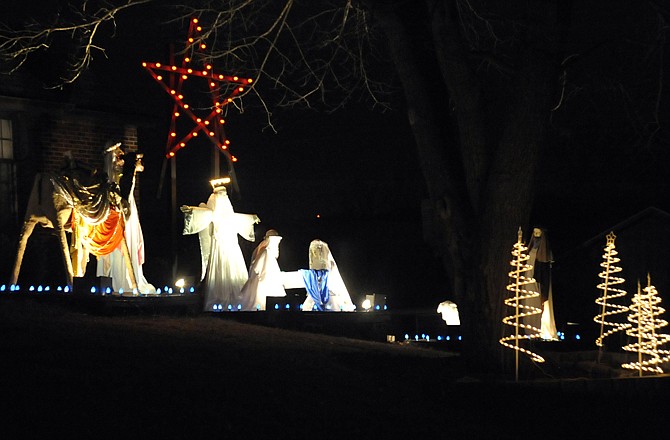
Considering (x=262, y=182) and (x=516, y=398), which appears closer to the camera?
(x=516, y=398)

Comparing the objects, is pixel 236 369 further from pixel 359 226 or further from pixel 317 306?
pixel 359 226

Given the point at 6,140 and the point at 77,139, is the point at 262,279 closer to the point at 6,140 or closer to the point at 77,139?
the point at 77,139

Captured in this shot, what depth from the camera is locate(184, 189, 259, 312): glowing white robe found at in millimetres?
17625

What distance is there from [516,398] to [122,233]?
8142 millimetres

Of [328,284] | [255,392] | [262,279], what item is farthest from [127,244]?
[255,392]

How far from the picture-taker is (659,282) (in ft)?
82.2

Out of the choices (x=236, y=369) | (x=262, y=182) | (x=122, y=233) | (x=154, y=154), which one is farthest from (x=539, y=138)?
(x=262, y=182)

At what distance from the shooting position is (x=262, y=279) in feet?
58.6

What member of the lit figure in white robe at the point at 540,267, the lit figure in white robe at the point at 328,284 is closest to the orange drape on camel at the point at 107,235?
the lit figure in white robe at the point at 328,284

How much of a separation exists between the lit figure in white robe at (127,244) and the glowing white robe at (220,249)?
3.41ft

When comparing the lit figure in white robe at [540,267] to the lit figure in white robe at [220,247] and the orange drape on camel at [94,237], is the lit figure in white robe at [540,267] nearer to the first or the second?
the lit figure in white robe at [220,247]

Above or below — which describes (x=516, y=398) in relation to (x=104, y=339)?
below

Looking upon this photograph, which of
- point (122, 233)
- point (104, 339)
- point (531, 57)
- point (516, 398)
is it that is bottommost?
point (516, 398)

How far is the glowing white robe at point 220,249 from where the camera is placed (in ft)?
57.8
